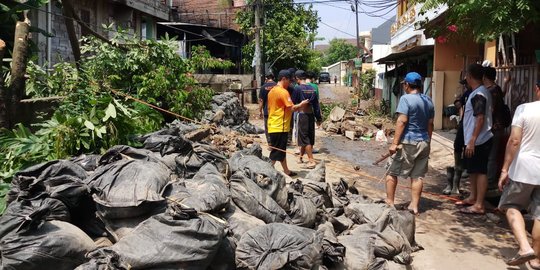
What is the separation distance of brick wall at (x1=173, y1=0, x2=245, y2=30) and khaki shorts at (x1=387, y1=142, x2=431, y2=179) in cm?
2483

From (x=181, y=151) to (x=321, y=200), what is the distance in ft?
4.60

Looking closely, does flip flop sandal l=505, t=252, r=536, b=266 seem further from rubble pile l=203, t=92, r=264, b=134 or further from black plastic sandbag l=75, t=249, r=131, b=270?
rubble pile l=203, t=92, r=264, b=134

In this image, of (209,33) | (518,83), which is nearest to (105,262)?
(518,83)

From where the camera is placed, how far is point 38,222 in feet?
9.09

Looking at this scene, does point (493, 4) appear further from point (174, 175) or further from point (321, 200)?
point (174, 175)

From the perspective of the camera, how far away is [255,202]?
12.5 ft

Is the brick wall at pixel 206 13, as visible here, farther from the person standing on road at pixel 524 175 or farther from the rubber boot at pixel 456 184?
the person standing on road at pixel 524 175

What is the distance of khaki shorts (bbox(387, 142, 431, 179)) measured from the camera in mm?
5317

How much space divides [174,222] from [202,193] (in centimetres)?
52

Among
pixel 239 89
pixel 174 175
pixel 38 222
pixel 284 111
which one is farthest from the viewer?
pixel 239 89

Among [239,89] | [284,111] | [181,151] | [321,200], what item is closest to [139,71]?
[284,111]

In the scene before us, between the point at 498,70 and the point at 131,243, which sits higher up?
the point at 498,70

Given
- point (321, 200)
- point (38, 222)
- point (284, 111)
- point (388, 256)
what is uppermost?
point (284, 111)

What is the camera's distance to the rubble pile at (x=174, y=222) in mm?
2768
